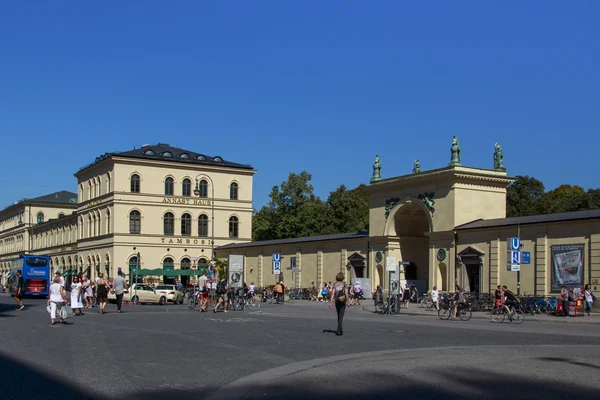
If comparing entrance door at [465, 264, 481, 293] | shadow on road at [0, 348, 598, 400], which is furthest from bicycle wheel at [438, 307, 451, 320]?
shadow on road at [0, 348, 598, 400]

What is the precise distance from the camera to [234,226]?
283 feet

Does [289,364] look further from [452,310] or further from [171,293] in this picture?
[171,293]

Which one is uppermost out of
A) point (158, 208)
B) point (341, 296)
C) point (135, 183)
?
point (135, 183)

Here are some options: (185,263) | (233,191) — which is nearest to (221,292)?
(185,263)

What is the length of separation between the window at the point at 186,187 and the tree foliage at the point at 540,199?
1359 inches

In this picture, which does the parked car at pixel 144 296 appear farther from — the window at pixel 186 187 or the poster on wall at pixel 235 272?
the window at pixel 186 187

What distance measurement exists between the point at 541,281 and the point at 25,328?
27.9 m

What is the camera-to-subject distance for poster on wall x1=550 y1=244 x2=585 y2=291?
128 ft

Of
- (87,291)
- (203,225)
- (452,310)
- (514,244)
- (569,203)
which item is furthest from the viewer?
(203,225)

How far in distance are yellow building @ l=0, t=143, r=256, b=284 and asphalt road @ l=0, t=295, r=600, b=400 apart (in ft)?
188

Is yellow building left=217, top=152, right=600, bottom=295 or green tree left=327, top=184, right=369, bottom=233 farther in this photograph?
green tree left=327, top=184, right=369, bottom=233

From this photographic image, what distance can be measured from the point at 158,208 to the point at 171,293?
31558mm

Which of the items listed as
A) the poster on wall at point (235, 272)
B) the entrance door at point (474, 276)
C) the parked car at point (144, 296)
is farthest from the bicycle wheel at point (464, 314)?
the parked car at point (144, 296)

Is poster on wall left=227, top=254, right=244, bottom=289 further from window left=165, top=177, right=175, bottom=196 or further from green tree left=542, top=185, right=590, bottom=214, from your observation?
green tree left=542, top=185, right=590, bottom=214
